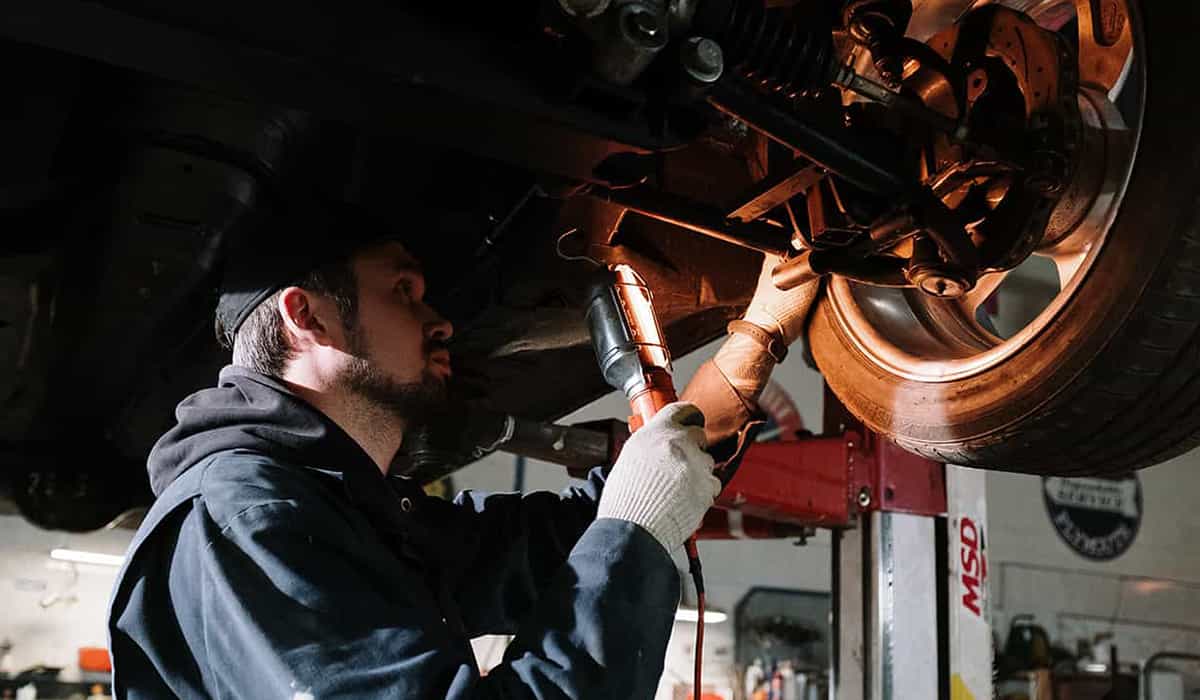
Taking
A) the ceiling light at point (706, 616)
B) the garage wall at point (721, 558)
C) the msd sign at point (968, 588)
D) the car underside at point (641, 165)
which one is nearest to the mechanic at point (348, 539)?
the car underside at point (641, 165)

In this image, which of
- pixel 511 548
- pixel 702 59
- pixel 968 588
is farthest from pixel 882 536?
pixel 702 59

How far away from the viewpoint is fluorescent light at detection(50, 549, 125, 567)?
3668 millimetres

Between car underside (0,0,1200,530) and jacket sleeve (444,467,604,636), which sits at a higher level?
car underside (0,0,1200,530)

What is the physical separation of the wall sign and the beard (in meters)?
5.52

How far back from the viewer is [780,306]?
1.34m

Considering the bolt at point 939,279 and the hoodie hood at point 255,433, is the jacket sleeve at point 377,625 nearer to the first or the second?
the hoodie hood at point 255,433

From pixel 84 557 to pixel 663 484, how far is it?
134 inches

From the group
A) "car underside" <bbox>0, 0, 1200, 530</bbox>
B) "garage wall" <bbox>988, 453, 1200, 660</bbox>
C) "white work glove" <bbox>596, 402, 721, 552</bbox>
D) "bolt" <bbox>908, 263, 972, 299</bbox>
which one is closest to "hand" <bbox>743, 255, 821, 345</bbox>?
"car underside" <bbox>0, 0, 1200, 530</bbox>

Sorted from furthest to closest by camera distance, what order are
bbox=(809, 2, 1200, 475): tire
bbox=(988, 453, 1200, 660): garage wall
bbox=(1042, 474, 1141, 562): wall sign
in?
bbox=(1042, 474, 1141, 562): wall sign < bbox=(988, 453, 1200, 660): garage wall < bbox=(809, 2, 1200, 475): tire

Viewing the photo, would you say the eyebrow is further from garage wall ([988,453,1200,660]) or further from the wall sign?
the wall sign

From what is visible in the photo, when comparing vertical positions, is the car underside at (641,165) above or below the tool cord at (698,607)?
above

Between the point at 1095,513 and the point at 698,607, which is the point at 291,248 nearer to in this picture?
Result: the point at 698,607

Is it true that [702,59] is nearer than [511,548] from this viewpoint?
Yes

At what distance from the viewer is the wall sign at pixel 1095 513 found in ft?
19.7
